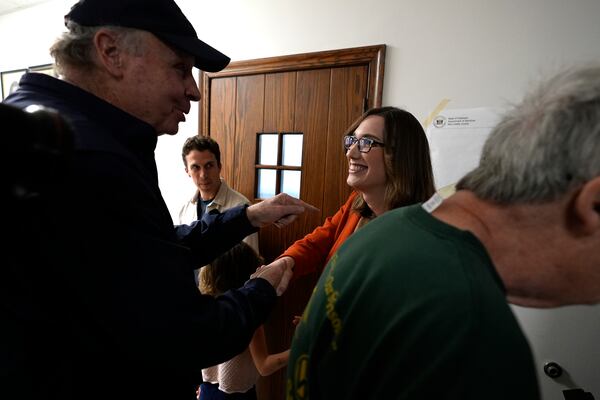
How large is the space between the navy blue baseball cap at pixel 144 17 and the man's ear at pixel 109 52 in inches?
1.1

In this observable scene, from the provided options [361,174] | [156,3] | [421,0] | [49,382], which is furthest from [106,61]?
[421,0]

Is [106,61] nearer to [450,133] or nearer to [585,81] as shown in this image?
[585,81]

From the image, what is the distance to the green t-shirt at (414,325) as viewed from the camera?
374 mm

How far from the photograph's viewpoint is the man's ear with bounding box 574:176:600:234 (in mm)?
419

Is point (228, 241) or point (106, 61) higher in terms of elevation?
point (106, 61)

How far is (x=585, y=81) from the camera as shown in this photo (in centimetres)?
43

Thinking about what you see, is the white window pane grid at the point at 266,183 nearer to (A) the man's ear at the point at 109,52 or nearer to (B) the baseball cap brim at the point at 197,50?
(B) the baseball cap brim at the point at 197,50

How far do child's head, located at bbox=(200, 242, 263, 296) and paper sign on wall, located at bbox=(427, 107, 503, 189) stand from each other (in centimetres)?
104

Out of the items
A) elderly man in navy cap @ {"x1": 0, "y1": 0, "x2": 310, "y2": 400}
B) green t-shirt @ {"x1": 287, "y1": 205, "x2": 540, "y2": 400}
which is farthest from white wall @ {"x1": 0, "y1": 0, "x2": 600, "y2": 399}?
elderly man in navy cap @ {"x1": 0, "y1": 0, "x2": 310, "y2": 400}

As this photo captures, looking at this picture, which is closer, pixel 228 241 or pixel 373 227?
pixel 373 227

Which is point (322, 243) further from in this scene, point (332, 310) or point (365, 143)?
point (332, 310)

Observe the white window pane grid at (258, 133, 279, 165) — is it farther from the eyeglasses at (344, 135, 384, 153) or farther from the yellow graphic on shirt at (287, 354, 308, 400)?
the yellow graphic on shirt at (287, 354, 308, 400)

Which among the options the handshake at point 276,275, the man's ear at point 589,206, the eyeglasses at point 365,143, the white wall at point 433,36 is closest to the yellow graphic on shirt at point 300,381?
the handshake at point 276,275

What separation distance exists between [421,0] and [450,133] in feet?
2.19
